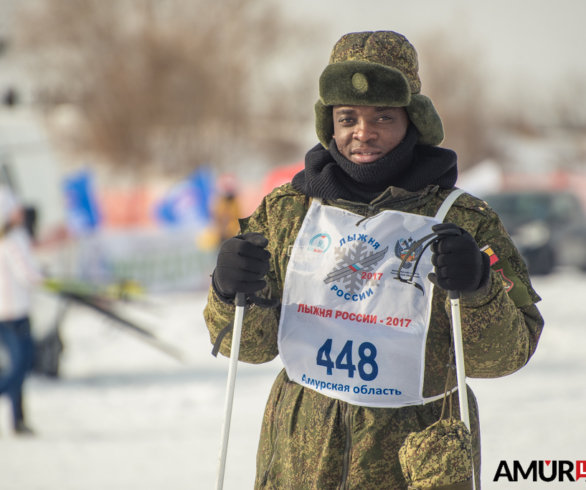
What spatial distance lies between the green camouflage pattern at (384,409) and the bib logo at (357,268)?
93 millimetres

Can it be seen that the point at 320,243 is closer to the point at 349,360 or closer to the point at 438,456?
the point at 349,360

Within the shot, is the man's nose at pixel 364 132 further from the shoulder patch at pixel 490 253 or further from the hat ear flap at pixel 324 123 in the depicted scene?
the shoulder patch at pixel 490 253

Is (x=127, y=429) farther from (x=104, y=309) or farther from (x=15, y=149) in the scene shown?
(x=15, y=149)

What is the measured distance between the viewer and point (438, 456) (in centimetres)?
149

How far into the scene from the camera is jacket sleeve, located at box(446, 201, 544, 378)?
5.00 feet

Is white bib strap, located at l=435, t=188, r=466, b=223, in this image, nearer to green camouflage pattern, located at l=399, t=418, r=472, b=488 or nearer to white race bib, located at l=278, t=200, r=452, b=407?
white race bib, located at l=278, t=200, r=452, b=407

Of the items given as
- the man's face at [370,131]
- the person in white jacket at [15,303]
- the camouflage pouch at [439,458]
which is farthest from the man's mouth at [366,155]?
the person in white jacket at [15,303]

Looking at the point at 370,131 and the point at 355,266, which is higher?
the point at 370,131

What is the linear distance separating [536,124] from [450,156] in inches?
1826

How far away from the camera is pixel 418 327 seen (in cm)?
163

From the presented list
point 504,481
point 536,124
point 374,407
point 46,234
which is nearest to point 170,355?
point 46,234

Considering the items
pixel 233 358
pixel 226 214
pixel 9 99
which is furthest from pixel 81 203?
pixel 233 358

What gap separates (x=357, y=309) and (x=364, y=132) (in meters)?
0.47

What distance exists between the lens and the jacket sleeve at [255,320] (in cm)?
173
